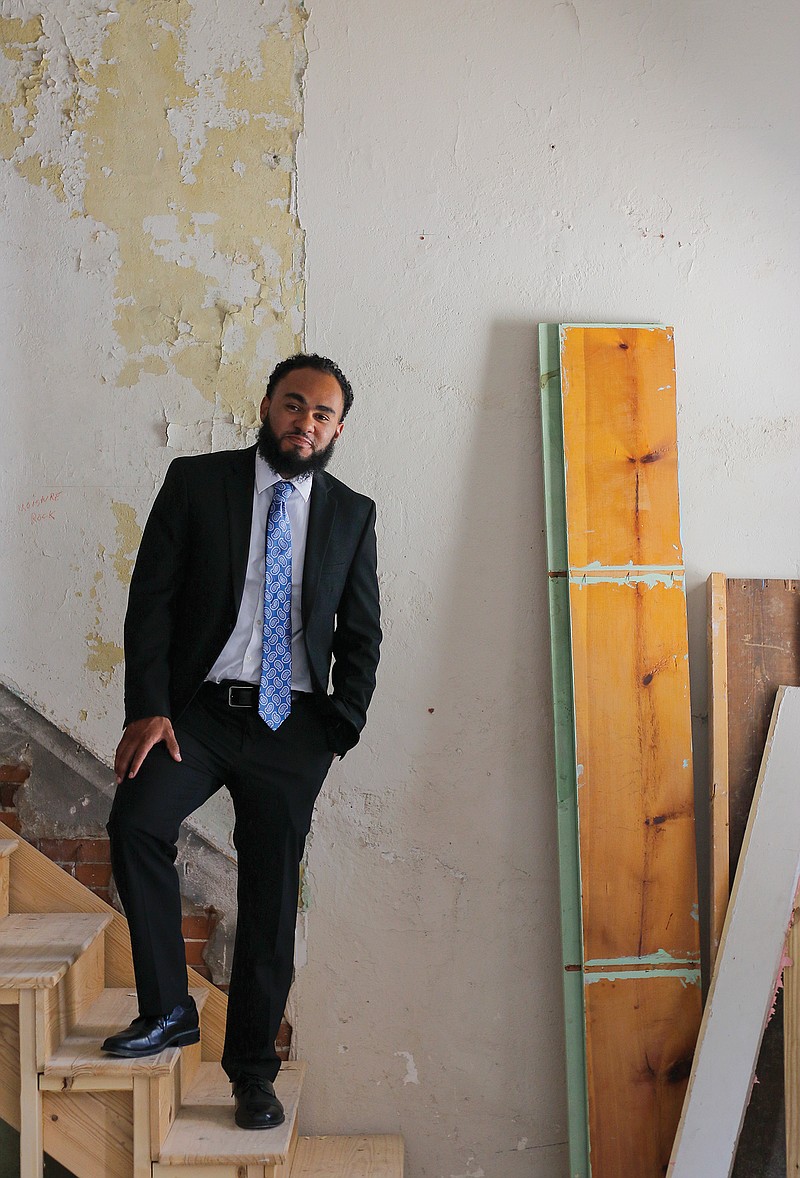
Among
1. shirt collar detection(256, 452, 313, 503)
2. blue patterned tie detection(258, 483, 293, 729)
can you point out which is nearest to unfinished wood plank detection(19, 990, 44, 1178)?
blue patterned tie detection(258, 483, 293, 729)

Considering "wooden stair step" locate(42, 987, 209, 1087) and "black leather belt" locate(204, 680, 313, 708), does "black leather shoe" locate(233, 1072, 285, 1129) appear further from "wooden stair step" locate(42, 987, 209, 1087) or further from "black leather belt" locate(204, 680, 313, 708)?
"black leather belt" locate(204, 680, 313, 708)

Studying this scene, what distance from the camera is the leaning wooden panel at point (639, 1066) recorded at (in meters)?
2.39

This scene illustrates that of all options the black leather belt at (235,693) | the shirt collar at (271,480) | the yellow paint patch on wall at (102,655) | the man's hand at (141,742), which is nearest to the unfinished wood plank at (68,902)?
the yellow paint patch on wall at (102,655)

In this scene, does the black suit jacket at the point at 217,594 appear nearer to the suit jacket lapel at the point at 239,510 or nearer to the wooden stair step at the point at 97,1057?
the suit jacket lapel at the point at 239,510

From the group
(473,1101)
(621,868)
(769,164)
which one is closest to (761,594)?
(621,868)

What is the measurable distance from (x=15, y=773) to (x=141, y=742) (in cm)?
77

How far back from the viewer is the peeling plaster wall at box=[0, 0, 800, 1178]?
2.62 metres

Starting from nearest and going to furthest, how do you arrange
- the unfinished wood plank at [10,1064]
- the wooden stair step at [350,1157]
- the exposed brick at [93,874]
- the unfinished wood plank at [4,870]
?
the unfinished wood plank at [10,1064], the wooden stair step at [350,1157], the unfinished wood plank at [4,870], the exposed brick at [93,874]

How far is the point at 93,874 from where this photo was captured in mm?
2602

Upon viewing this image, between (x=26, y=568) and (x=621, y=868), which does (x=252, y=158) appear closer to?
(x=26, y=568)

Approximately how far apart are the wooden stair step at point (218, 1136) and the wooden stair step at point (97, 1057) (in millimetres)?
166

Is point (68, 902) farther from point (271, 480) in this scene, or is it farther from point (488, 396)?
point (488, 396)

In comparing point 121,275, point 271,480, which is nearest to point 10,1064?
point 271,480

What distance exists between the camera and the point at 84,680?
8.65 ft
